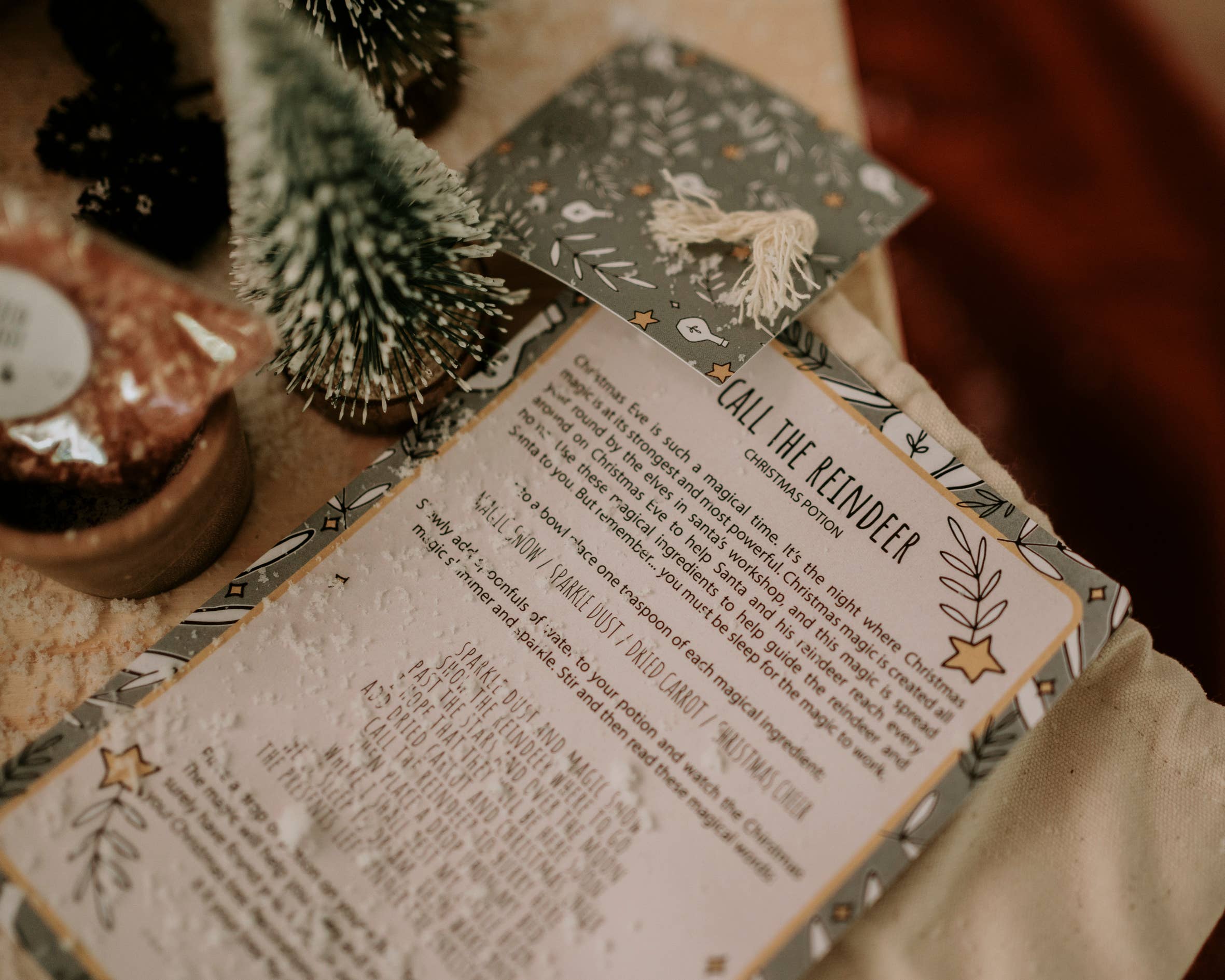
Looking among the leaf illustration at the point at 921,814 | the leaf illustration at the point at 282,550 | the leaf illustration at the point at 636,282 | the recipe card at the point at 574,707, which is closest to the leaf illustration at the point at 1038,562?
the recipe card at the point at 574,707

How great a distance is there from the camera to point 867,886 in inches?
13.9

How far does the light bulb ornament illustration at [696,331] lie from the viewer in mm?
431

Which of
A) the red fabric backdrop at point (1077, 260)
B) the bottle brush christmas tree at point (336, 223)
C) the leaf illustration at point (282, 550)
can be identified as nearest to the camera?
the bottle brush christmas tree at point (336, 223)

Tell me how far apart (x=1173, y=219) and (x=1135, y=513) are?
1.18 feet

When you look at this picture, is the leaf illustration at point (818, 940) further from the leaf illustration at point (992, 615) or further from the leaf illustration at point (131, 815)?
the leaf illustration at point (131, 815)

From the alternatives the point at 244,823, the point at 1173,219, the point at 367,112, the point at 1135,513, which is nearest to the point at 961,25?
the point at 1173,219

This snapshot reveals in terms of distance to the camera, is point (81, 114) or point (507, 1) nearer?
point (81, 114)

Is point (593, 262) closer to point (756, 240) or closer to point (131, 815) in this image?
point (756, 240)

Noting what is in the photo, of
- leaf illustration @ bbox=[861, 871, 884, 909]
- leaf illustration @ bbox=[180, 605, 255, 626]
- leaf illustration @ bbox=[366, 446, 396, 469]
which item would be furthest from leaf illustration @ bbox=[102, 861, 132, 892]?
leaf illustration @ bbox=[861, 871, 884, 909]

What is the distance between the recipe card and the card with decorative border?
44 millimetres

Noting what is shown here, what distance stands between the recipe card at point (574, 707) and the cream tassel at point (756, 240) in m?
0.03

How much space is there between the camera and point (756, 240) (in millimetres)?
448

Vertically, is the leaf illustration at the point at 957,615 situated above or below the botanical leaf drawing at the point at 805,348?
below

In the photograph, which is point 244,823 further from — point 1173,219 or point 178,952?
point 1173,219
